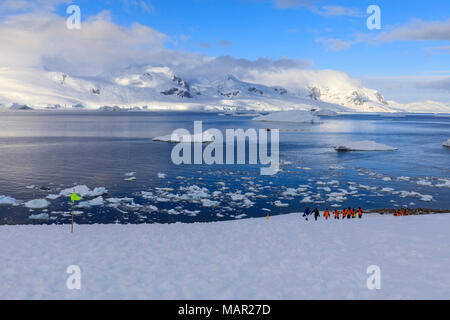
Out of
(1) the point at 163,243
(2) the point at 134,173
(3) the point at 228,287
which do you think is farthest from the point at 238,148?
(3) the point at 228,287

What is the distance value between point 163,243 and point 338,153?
5097cm

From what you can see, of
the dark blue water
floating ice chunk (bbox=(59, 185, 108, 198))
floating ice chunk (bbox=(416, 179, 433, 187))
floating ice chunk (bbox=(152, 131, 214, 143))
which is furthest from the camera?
floating ice chunk (bbox=(152, 131, 214, 143))

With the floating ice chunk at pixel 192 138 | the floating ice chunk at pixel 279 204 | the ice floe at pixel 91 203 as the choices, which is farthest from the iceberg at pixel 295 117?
the ice floe at pixel 91 203

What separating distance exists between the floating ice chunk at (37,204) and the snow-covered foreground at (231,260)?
27.4ft

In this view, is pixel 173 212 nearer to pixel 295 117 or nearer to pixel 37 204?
pixel 37 204

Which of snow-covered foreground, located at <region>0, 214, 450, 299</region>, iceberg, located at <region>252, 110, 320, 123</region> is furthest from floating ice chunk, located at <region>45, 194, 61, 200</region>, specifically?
iceberg, located at <region>252, 110, 320, 123</region>

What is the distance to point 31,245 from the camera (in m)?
18.4

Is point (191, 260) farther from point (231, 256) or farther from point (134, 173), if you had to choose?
point (134, 173)

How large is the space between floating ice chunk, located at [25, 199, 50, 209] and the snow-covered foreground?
834 cm

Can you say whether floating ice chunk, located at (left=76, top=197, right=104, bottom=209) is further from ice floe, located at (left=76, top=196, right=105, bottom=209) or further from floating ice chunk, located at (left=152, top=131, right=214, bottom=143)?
floating ice chunk, located at (left=152, top=131, right=214, bottom=143)

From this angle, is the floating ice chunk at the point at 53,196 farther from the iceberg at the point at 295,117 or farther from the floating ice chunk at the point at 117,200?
the iceberg at the point at 295,117

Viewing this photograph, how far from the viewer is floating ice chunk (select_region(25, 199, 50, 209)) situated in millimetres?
30172

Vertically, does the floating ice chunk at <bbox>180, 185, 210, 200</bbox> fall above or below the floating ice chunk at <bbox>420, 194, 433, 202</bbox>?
above

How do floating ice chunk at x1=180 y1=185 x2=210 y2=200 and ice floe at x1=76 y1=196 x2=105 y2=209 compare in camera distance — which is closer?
ice floe at x1=76 y1=196 x2=105 y2=209
